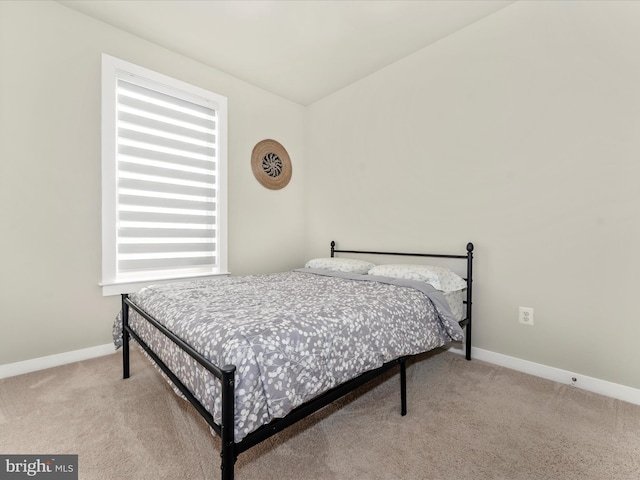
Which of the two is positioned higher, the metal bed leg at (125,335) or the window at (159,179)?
the window at (159,179)

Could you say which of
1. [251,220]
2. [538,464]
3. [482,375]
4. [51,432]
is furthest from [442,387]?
[251,220]

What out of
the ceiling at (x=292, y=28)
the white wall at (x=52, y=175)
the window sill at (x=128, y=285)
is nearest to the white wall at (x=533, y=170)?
the ceiling at (x=292, y=28)

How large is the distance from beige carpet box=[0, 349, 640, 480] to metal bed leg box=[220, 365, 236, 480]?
0.37 metres

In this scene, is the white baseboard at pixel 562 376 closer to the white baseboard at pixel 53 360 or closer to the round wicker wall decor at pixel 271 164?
the round wicker wall decor at pixel 271 164

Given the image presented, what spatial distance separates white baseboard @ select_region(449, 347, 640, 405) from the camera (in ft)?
5.98

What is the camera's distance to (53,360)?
229 centimetres

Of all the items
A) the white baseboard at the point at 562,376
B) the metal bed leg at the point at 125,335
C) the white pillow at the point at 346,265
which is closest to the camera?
the white baseboard at the point at 562,376

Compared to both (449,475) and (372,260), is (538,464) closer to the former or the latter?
(449,475)

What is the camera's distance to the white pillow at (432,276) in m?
2.25

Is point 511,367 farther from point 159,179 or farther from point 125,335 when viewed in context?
point 159,179

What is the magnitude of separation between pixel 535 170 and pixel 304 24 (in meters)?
2.14

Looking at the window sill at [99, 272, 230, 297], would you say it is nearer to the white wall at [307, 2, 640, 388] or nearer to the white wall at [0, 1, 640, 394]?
the white wall at [0, 1, 640, 394]

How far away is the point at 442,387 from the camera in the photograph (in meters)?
2.00

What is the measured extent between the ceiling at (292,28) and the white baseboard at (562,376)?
271 centimetres
